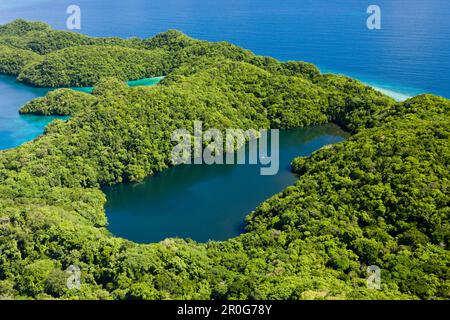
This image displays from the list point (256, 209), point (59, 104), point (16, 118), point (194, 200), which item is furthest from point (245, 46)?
point (256, 209)

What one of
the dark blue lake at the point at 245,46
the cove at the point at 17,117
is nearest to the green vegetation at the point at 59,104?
the cove at the point at 17,117

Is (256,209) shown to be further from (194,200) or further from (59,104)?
(59,104)

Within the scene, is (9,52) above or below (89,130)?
above

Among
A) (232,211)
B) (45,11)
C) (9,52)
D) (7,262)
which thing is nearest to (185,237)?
(232,211)

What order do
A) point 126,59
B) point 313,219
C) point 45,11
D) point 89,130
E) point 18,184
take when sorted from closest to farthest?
point 313,219 → point 18,184 → point 89,130 → point 126,59 → point 45,11

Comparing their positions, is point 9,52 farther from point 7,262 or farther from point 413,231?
point 413,231

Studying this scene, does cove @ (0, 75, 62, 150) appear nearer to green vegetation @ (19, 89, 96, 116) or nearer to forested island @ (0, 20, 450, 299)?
green vegetation @ (19, 89, 96, 116)
